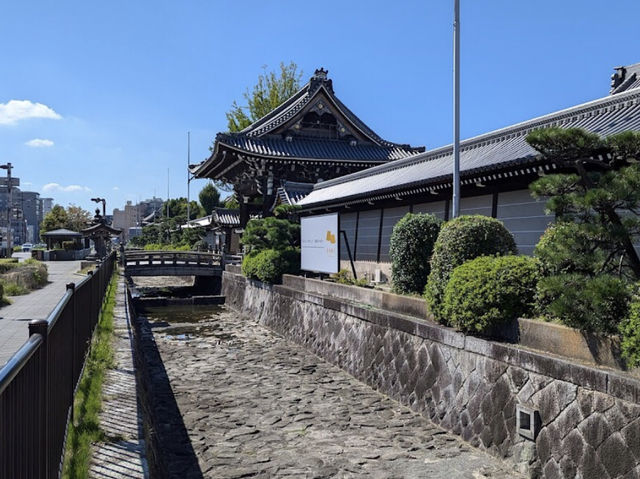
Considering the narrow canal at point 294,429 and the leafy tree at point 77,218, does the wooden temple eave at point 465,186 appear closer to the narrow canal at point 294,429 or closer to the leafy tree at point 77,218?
the narrow canal at point 294,429

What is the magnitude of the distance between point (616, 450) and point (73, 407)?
583 centimetres

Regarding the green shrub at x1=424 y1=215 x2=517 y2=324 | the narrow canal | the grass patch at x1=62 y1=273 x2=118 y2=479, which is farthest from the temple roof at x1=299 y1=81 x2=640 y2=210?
the grass patch at x1=62 y1=273 x2=118 y2=479

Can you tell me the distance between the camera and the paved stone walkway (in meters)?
4.68

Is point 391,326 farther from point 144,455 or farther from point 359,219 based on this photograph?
point 359,219

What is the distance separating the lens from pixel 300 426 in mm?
8992

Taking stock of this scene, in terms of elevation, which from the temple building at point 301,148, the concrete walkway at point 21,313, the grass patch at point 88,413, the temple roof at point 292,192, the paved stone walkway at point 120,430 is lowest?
the concrete walkway at point 21,313

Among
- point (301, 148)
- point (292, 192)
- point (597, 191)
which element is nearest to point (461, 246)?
point (597, 191)

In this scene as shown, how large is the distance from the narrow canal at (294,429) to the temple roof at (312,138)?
14783 millimetres

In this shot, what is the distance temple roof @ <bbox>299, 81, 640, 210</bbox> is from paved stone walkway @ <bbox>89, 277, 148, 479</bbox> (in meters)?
7.84

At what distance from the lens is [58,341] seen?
4992mm

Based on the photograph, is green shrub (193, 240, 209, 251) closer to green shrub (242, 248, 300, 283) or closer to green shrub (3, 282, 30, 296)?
green shrub (3, 282, 30, 296)

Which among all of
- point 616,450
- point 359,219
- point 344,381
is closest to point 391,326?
point 344,381

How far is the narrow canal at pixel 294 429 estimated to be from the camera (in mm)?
7211

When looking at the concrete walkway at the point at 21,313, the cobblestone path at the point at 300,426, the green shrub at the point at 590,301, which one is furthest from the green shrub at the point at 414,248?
the concrete walkway at the point at 21,313
